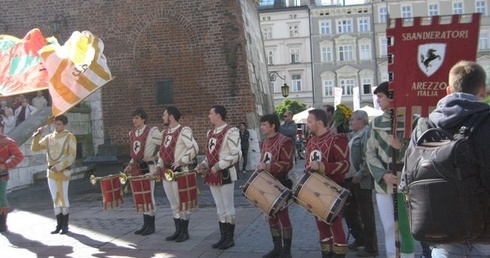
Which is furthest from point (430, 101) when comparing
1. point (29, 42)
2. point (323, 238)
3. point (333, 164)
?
point (29, 42)

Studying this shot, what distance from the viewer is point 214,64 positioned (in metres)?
14.4

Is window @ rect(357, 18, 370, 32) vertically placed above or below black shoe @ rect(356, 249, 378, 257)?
above

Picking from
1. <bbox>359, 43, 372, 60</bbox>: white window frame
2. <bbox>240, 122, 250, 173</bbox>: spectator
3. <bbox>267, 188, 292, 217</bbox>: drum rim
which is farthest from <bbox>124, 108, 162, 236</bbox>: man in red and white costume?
<bbox>359, 43, 372, 60</bbox>: white window frame

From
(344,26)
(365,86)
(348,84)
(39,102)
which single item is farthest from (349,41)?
(39,102)

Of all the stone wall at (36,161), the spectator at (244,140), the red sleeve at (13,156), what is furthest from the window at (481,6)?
the red sleeve at (13,156)

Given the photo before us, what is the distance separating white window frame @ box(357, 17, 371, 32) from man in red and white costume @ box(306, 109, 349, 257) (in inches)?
2217

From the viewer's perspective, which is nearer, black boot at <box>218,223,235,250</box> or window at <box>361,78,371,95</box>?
black boot at <box>218,223,235,250</box>

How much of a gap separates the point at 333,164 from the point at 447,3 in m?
57.5

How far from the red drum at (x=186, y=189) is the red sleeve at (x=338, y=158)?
2417 millimetres

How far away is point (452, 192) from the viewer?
2.67 meters

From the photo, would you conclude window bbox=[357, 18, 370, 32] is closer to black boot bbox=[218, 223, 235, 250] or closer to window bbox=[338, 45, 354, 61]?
window bbox=[338, 45, 354, 61]

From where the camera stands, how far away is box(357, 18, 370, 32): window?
59.0 m

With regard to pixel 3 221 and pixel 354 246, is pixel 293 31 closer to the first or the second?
pixel 3 221

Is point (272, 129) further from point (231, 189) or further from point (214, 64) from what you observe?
point (214, 64)
